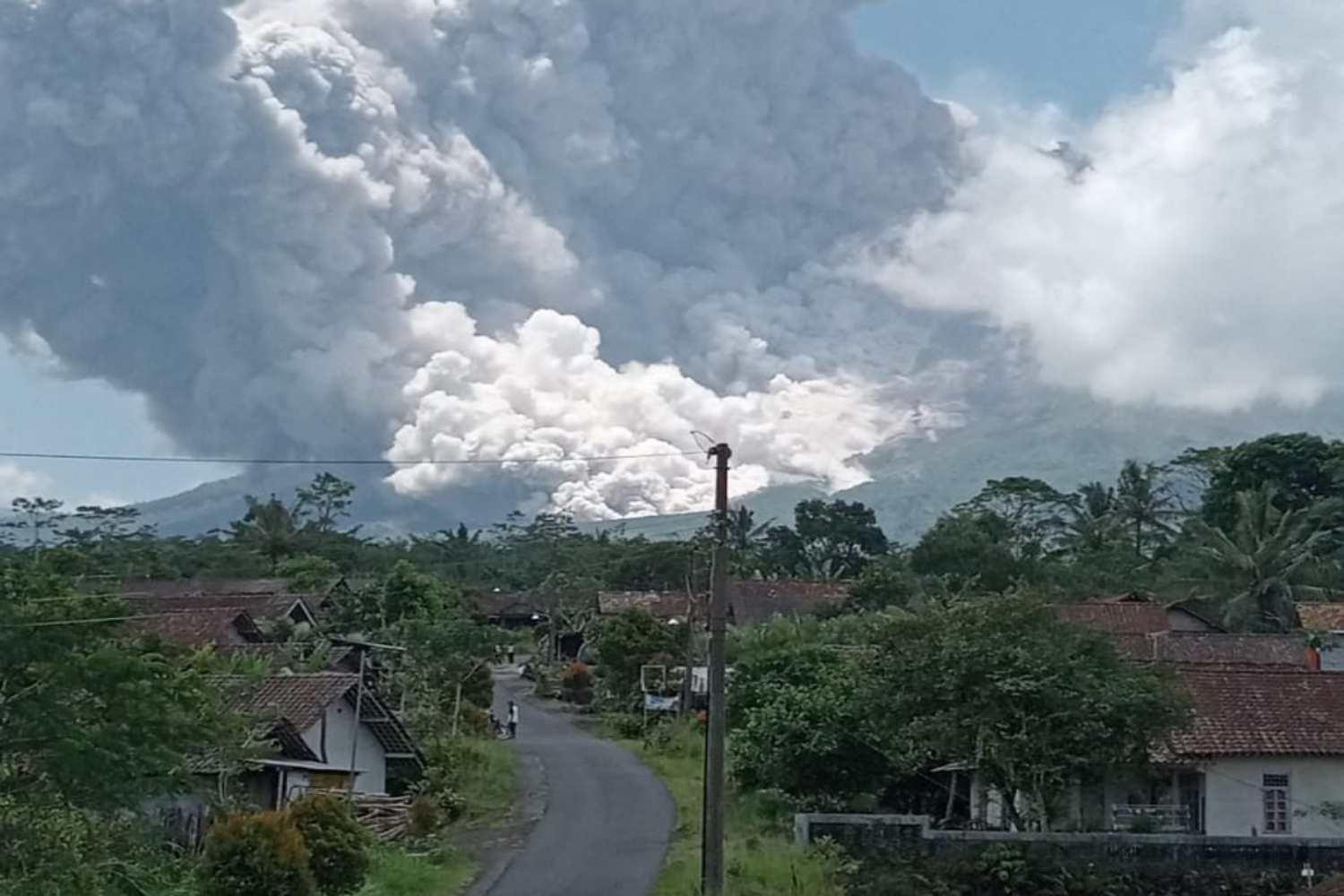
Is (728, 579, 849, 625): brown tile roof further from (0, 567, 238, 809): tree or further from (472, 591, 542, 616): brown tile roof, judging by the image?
(0, 567, 238, 809): tree

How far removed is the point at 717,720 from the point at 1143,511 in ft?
238

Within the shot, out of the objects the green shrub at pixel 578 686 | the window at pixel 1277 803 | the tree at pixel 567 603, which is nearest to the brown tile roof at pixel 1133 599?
the green shrub at pixel 578 686

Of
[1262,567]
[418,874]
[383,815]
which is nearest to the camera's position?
[418,874]

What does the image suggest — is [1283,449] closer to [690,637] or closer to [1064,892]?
[690,637]

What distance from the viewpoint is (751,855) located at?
2853 cm

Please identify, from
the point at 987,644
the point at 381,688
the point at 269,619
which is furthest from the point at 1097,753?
the point at 269,619

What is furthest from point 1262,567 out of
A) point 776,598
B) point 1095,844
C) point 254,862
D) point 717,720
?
point 254,862

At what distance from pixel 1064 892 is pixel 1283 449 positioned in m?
61.7

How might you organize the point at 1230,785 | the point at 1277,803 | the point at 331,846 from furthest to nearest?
the point at 1277,803 → the point at 1230,785 → the point at 331,846

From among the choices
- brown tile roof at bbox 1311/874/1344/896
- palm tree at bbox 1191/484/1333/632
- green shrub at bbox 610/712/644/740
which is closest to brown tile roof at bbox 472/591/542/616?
green shrub at bbox 610/712/644/740

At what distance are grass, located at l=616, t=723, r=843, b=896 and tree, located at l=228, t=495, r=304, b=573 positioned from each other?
5604 cm

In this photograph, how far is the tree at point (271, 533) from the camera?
93.9m

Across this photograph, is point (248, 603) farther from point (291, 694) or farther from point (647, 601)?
point (291, 694)

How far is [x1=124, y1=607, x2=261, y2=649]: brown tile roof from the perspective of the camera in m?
46.8
